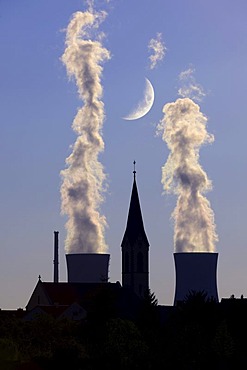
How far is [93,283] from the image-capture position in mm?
107312

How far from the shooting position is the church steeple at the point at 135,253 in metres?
119

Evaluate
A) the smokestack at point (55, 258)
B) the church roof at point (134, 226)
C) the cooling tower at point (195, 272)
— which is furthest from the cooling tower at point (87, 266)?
the smokestack at point (55, 258)

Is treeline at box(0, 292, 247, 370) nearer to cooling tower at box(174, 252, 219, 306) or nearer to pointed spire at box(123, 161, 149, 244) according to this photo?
cooling tower at box(174, 252, 219, 306)

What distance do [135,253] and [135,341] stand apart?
60.6 meters

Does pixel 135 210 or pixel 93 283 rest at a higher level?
pixel 135 210

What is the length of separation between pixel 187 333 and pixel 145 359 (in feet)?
20.4

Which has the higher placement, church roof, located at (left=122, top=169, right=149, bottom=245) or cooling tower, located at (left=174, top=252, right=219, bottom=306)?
church roof, located at (left=122, top=169, right=149, bottom=245)

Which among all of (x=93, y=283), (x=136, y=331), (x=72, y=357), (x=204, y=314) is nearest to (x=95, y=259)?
(x=93, y=283)

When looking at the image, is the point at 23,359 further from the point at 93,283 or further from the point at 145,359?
the point at 93,283

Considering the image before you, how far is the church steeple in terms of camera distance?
119250 mm

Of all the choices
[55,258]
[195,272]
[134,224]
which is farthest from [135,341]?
[55,258]

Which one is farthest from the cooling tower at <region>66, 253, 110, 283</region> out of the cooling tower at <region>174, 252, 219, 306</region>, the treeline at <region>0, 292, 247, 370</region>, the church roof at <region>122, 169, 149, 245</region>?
the treeline at <region>0, 292, 247, 370</region>

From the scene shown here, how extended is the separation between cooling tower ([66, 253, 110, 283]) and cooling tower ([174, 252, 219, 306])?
9531mm

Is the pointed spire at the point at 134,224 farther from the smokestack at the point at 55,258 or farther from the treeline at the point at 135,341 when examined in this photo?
the treeline at the point at 135,341
